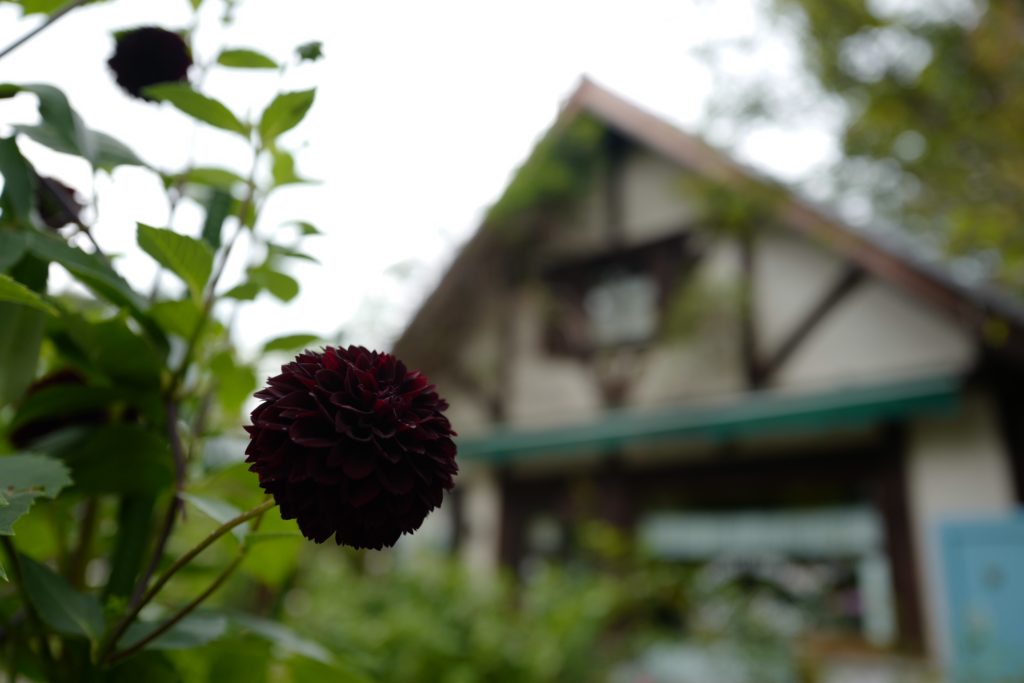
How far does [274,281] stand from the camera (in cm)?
68

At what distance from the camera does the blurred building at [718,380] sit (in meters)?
5.05

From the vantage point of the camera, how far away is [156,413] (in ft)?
2.23

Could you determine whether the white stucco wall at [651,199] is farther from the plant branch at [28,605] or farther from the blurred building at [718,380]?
the plant branch at [28,605]

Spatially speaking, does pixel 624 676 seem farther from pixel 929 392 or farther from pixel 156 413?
pixel 156 413

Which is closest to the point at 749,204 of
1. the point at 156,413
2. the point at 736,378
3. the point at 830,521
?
the point at 736,378

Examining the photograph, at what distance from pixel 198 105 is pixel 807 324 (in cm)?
599

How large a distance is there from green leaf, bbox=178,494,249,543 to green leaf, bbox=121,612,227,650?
0.09 metres

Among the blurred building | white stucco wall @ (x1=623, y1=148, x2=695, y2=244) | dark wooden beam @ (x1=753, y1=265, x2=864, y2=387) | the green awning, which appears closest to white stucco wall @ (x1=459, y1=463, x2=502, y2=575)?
the blurred building

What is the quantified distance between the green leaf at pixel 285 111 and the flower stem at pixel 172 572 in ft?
1.07

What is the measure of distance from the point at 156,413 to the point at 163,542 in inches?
5.9

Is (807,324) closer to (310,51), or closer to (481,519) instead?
(481,519)

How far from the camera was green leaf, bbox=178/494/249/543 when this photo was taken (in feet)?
1.65

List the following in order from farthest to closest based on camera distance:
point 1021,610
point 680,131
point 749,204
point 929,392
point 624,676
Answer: point 680,131 < point 749,204 < point 624,676 < point 929,392 < point 1021,610

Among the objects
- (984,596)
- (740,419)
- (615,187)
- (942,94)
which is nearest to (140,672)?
Result: (984,596)
